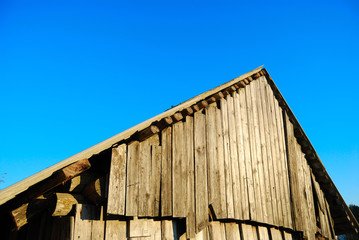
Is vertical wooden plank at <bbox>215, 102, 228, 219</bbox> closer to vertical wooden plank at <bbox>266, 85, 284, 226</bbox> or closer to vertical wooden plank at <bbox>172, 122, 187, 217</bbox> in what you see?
vertical wooden plank at <bbox>172, 122, 187, 217</bbox>

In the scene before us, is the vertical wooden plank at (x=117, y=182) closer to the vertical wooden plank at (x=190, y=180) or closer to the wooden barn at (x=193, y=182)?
the wooden barn at (x=193, y=182)

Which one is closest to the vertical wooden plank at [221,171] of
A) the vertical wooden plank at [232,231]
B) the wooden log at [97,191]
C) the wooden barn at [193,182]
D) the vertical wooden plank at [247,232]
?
the wooden barn at [193,182]

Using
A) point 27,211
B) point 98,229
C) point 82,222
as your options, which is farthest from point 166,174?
point 27,211

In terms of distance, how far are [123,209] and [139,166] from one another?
25.1 inches

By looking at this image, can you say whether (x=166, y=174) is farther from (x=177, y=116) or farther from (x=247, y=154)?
(x=247, y=154)

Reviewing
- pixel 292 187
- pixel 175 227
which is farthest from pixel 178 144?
pixel 292 187

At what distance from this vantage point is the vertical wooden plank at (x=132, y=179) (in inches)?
156

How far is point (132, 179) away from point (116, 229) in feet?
2.17

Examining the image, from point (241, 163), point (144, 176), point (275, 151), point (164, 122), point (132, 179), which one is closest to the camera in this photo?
point (132, 179)

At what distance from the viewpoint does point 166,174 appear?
4.58 m

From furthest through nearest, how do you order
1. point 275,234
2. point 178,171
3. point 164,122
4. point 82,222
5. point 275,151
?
1. point 275,151
2. point 275,234
3. point 178,171
4. point 164,122
5. point 82,222

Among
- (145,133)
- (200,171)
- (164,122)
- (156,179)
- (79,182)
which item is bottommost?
(79,182)

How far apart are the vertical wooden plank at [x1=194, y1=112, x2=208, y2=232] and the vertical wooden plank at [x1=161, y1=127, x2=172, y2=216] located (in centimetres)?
63

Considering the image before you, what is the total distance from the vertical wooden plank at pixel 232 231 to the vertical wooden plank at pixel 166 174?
1659mm
